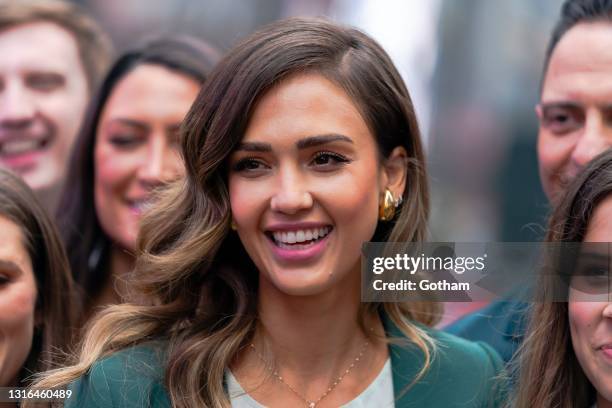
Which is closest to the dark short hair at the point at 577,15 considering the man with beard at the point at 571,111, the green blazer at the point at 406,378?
the man with beard at the point at 571,111

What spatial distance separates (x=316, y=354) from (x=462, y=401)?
0.48 metres

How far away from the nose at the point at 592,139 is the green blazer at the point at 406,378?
90cm

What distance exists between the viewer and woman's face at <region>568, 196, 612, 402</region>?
10.7 ft

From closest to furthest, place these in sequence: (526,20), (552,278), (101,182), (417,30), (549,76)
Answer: (552,278)
(549,76)
(101,182)
(417,30)
(526,20)

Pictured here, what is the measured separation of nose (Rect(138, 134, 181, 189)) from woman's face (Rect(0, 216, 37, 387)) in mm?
1007

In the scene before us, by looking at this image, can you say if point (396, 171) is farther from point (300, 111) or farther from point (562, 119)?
point (562, 119)

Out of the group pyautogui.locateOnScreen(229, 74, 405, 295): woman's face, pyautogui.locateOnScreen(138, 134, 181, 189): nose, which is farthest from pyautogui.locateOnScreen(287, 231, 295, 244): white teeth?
pyautogui.locateOnScreen(138, 134, 181, 189): nose

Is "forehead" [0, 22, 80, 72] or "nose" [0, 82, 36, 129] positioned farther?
"forehead" [0, 22, 80, 72]

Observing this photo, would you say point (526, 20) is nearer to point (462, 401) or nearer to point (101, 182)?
point (101, 182)

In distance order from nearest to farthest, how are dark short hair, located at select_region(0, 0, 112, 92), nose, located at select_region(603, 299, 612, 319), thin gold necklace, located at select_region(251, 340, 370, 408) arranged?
nose, located at select_region(603, 299, 612, 319) → thin gold necklace, located at select_region(251, 340, 370, 408) → dark short hair, located at select_region(0, 0, 112, 92)

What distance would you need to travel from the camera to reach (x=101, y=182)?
5051 mm

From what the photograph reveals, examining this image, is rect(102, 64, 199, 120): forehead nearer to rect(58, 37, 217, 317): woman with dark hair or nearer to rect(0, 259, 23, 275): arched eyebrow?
rect(58, 37, 217, 317): woman with dark hair

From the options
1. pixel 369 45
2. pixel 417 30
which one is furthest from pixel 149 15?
pixel 369 45

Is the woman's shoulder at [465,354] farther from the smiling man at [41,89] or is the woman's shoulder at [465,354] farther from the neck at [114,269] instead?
the smiling man at [41,89]
